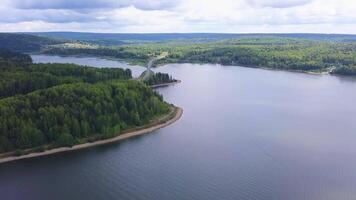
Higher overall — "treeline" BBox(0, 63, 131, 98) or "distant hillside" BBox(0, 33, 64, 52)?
"treeline" BBox(0, 63, 131, 98)

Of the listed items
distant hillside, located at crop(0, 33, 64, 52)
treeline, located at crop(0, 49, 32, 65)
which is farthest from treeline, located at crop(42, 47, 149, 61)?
treeline, located at crop(0, 49, 32, 65)

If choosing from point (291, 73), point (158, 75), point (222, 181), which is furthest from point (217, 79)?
point (222, 181)

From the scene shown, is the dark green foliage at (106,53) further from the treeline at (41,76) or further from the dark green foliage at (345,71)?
the treeline at (41,76)

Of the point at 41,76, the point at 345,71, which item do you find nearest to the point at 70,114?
the point at 41,76

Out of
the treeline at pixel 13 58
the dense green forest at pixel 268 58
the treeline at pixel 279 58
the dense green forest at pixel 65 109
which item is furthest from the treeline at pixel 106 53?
the dense green forest at pixel 65 109

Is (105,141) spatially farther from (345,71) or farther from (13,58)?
(345,71)

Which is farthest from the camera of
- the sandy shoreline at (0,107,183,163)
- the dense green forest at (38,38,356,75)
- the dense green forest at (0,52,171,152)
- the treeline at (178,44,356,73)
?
the treeline at (178,44,356,73)

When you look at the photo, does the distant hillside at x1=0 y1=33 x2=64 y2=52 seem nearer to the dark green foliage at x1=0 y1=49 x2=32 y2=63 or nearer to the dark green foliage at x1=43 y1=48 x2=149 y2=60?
the dark green foliage at x1=43 y1=48 x2=149 y2=60
